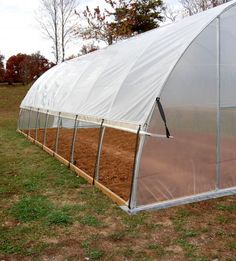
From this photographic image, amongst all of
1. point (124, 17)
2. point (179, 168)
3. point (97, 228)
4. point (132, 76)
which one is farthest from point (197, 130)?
point (124, 17)

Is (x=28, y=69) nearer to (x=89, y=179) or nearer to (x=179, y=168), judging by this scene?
(x=89, y=179)

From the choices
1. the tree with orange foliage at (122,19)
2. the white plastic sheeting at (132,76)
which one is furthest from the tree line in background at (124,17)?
the white plastic sheeting at (132,76)

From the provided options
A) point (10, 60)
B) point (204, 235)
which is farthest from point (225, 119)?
point (10, 60)

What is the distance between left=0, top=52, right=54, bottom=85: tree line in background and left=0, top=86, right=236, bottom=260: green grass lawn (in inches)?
1252

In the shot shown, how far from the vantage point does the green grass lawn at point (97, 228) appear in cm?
373

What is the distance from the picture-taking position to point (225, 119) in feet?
17.5

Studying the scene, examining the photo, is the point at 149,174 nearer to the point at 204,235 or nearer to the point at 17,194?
the point at 204,235

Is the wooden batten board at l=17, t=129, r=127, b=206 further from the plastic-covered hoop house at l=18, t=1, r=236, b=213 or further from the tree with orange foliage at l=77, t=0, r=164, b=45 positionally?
the tree with orange foliage at l=77, t=0, r=164, b=45

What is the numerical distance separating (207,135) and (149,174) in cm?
108

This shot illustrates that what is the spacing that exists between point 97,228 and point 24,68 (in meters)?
34.4

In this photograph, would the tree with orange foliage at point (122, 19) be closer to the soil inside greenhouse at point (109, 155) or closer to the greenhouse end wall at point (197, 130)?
the soil inside greenhouse at point (109, 155)

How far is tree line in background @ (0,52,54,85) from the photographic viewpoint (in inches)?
1441

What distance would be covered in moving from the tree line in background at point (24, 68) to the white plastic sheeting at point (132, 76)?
2886cm

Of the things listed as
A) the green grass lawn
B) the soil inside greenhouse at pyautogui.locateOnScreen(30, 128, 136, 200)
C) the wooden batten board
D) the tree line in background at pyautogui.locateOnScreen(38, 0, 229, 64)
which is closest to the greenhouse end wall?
the green grass lawn
